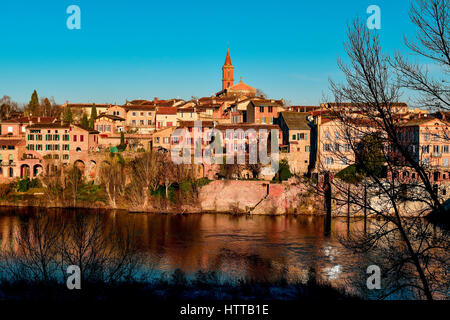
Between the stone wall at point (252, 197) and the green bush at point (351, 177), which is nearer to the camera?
the green bush at point (351, 177)

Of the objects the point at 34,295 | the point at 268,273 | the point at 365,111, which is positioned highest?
the point at 365,111

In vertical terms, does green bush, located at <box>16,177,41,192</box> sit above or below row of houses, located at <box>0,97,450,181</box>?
below

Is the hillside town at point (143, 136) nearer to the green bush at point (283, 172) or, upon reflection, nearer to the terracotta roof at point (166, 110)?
the terracotta roof at point (166, 110)

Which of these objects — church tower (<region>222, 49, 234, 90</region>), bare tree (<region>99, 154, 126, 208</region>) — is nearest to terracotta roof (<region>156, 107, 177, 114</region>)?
bare tree (<region>99, 154, 126, 208</region>)

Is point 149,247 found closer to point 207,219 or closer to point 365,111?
point 207,219

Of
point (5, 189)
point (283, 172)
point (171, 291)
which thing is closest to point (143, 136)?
point (5, 189)

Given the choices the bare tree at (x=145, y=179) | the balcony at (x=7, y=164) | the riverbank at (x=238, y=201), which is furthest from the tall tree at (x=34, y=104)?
the bare tree at (x=145, y=179)

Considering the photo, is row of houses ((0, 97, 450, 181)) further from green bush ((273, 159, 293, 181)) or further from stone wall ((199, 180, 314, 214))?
stone wall ((199, 180, 314, 214))

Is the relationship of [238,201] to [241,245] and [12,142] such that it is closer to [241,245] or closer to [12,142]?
[241,245]

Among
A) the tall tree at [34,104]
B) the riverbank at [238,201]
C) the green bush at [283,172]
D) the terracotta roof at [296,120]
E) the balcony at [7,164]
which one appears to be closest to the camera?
the riverbank at [238,201]
